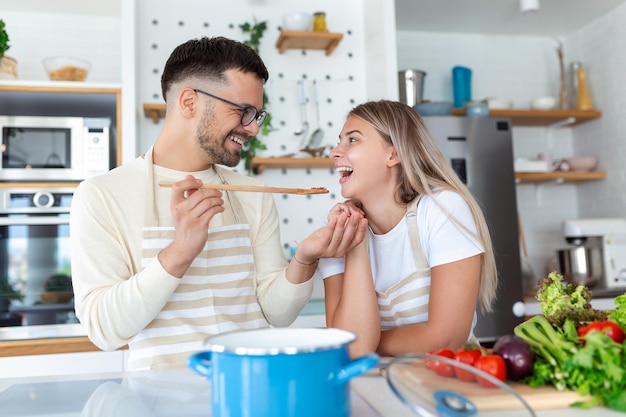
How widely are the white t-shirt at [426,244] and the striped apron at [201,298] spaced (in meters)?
0.23

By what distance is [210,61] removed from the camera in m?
1.66

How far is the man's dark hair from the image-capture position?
5.42ft

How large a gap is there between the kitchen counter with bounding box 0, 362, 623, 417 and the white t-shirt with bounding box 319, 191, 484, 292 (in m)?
0.60

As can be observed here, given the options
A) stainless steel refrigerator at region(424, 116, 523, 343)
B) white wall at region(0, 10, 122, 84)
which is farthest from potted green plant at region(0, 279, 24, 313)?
stainless steel refrigerator at region(424, 116, 523, 343)

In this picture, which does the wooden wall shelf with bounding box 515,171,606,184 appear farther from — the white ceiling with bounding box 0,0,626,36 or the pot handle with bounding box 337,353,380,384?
the pot handle with bounding box 337,353,380,384

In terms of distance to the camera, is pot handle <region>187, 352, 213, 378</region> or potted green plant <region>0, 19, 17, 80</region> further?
potted green plant <region>0, 19, 17, 80</region>

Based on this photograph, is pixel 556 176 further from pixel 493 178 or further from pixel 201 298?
pixel 201 298

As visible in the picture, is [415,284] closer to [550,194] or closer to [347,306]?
[347,306]

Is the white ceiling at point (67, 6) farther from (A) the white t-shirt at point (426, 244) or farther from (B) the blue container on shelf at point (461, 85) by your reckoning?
(A) the white t-shirt at point (426, 244)

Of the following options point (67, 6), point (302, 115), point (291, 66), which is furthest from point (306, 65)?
point (67, 6)

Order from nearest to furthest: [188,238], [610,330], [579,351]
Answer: [579,351] → [610,330] → [188,238]

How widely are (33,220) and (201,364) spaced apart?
2234 mm

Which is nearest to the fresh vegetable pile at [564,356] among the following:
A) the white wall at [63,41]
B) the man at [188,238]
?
the man at [188,238]

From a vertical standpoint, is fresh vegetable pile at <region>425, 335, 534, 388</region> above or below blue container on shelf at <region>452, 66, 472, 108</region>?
below
